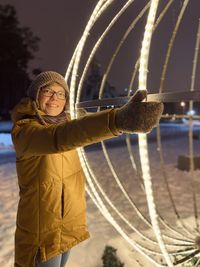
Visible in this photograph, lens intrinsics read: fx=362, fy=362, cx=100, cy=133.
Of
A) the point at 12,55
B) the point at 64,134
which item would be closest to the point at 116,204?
the point at 64,134

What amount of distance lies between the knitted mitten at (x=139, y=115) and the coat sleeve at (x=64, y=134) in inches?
2.5

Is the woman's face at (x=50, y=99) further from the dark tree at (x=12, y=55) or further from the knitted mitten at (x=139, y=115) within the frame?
the dark tree at (x=12, y=55)

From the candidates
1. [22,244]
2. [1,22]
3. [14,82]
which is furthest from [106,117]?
[14,82]

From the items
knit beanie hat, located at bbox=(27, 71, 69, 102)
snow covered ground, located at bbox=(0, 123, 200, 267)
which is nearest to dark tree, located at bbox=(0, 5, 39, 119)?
snow covered ground, located at bbox=(0, 123, 200, 267)

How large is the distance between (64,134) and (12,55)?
76.0 ft

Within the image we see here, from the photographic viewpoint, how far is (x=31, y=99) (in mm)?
1745

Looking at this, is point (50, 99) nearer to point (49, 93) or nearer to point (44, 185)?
point (49, 93)

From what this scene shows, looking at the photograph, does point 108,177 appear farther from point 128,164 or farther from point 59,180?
point 59,180

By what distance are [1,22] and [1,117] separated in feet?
20.8

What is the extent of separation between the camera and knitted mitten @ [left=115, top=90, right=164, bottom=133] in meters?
1.21

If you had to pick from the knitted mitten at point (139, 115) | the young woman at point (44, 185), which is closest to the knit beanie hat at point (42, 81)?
the young woman at point (44, 185)

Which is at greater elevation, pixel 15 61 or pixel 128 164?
pixel 15 61

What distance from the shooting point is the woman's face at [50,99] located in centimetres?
176

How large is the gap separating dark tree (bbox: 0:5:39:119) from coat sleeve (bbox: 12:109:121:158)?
2223 cm
